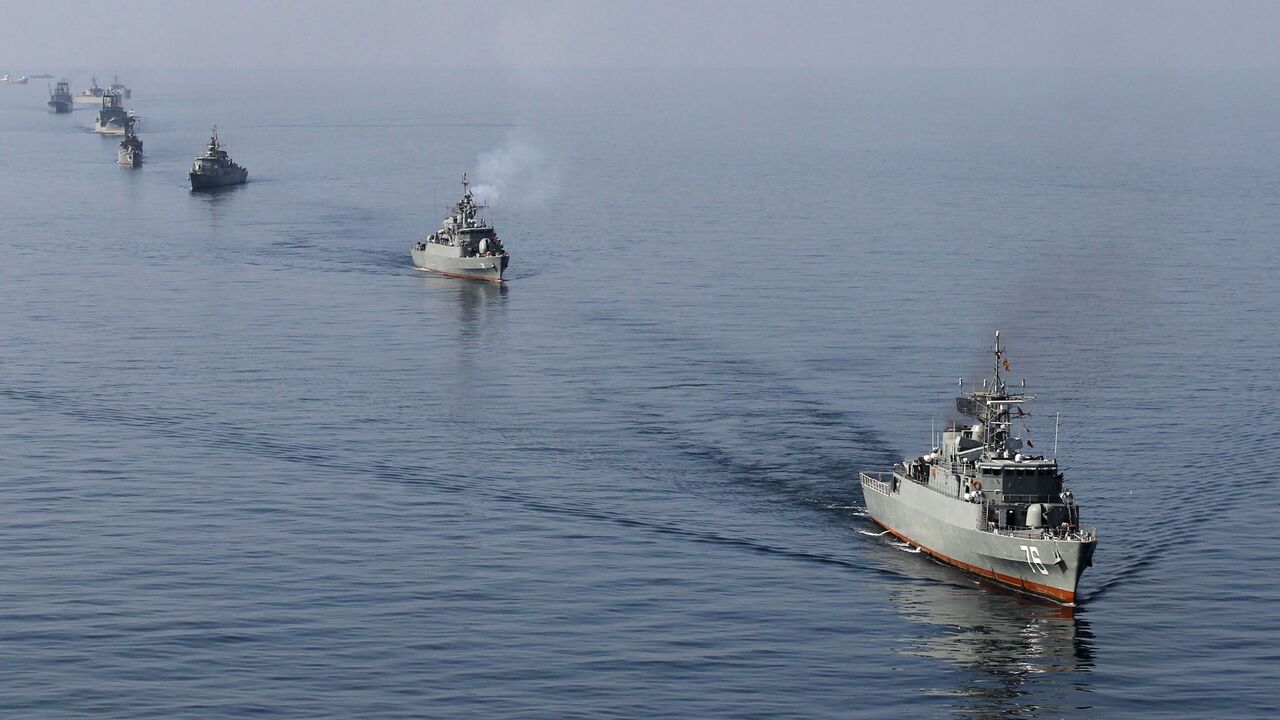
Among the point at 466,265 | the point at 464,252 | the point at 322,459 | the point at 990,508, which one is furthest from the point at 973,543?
the point at 464,252

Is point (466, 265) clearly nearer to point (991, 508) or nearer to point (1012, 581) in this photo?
point (991, 508)

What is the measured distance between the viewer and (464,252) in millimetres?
190625

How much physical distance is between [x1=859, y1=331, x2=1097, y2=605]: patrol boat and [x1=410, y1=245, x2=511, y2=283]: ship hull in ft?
301

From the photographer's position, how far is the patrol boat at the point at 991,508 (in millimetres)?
85312

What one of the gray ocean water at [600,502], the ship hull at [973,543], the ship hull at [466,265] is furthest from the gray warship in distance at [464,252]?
the ship hull at [973,543]

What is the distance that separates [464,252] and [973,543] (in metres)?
110

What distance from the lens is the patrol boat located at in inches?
3359

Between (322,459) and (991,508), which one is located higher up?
Result: (991,508)

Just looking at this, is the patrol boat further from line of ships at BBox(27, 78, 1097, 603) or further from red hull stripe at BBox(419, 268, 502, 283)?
red hull stripe at BBox(419, 268, 502, 283)

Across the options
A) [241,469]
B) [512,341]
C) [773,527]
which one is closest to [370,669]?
[773,527]

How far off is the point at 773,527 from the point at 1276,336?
74.7 m

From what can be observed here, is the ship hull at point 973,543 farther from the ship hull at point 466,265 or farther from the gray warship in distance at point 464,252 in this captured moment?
the gray warship in distance at point 464,252

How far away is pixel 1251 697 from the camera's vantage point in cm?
7269

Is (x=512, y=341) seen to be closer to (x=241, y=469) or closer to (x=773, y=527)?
(x=241, y=469)
